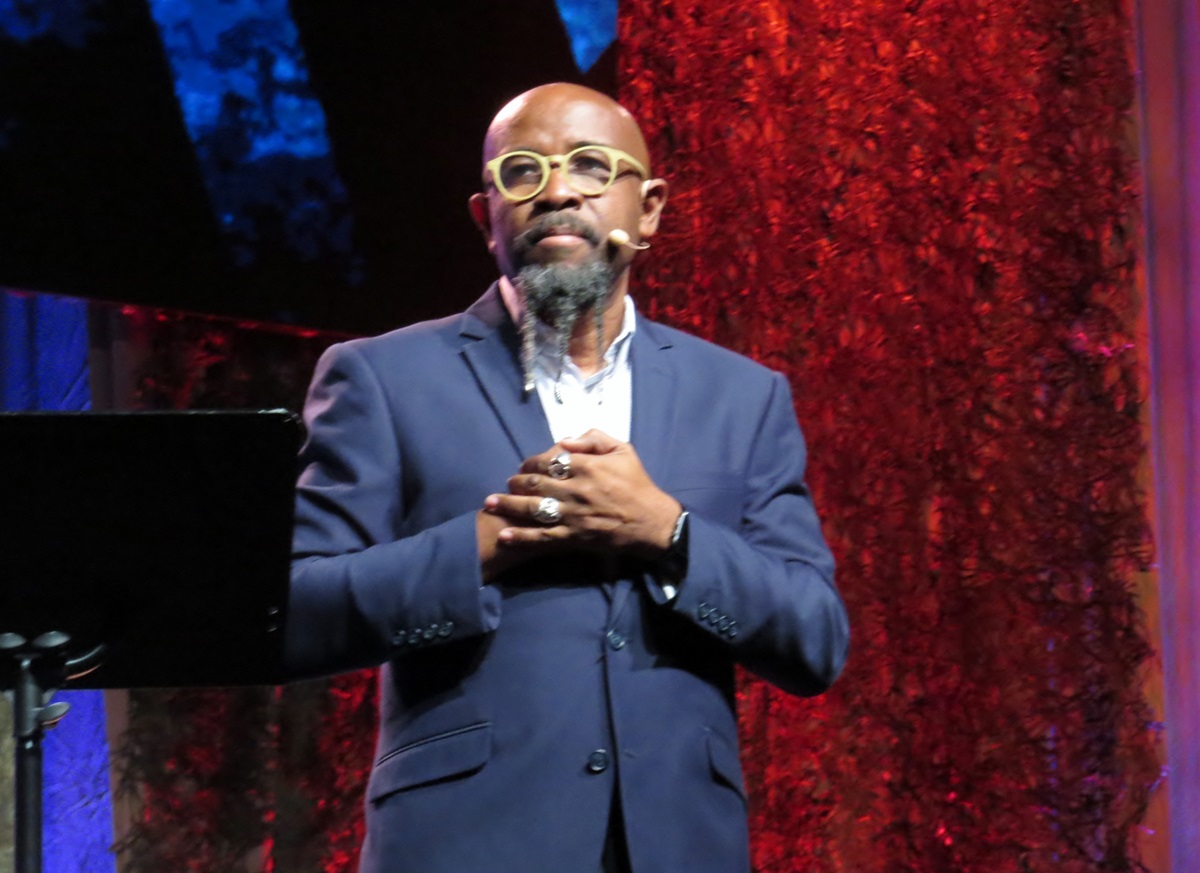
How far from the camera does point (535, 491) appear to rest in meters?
1.66

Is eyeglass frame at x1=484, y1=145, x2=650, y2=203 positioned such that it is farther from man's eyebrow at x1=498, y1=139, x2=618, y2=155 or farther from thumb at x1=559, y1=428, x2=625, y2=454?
thumb at x1=559, y1=428, x2=625, y2=454

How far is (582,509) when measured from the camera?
1650 mm

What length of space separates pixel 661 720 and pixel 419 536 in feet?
1.16

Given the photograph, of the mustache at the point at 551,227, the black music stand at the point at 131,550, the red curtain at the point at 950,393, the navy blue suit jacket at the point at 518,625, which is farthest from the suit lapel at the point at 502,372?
the red curtain at the point at 950,393

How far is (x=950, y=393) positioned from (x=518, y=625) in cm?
151

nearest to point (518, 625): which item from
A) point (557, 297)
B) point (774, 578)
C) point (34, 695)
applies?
point (774, 578)

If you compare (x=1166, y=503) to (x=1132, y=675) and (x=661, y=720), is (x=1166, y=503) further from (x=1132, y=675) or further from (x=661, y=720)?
(x=661, y=720)

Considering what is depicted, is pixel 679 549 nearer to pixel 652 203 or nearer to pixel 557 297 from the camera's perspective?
pixel 557 297

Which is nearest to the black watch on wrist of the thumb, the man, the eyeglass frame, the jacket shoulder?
the man

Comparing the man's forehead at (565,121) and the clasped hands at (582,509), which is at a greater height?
the man's forehead at (565,121)

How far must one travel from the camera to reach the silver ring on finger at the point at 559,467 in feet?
5.46

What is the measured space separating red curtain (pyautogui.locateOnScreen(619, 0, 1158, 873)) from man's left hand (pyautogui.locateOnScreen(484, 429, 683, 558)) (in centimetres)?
142

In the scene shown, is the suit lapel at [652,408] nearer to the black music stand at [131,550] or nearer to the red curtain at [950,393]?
the black music stand at [131,550]

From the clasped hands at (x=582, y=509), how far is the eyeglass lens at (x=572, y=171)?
Answer: 0.40m
